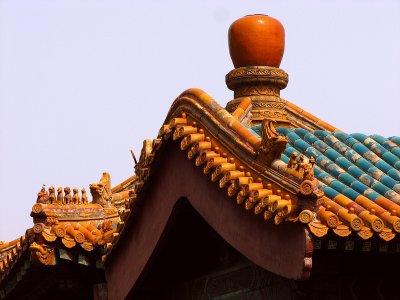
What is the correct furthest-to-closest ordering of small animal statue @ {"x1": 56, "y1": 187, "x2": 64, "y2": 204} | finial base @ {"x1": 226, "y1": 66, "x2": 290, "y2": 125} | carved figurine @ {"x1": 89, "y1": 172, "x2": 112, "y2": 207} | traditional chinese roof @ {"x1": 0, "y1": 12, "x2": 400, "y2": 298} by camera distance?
1. carved figurine @ {"x1": 89, "y1": 172, "x2": 112, "y2": 207}
2. finial base @ {"x1": 226, "y1": 66, "x2": 290, "y2": 125}
3. small animal statue @ {"x1": 56, "y1": 187, "x2": 64, "y2": 204}
4. traditional chinese roof @ {"x1": 0, "y1": 12, "x2": 400, "y2": 298}

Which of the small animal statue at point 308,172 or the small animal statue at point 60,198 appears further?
the small animal statue at point 60,198

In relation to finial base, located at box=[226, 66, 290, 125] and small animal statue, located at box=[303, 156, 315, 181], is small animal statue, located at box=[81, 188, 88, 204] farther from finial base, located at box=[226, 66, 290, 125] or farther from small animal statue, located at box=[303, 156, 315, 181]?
small animal statue, located at box=[303, 156, 315, 181]

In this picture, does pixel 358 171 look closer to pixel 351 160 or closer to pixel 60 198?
pixel 351 160

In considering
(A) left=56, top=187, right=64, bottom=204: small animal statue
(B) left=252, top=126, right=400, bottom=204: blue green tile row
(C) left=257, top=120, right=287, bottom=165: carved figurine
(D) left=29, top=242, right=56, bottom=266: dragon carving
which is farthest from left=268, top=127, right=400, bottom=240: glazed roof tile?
(D) left=29, top=242, right=56, bottom=266: dragon carving

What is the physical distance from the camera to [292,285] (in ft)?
37.5

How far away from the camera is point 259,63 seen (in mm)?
15102

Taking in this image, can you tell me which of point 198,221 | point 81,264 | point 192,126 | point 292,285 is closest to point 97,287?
point 81,264

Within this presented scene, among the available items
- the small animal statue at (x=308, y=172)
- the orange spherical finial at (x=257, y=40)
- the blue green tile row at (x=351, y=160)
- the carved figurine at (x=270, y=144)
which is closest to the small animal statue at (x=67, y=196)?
the blue green tile row at (x=351, y=160)

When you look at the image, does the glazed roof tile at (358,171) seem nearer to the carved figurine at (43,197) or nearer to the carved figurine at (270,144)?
the carved figurine at (270,144)

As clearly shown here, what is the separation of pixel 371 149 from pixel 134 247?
2791 mm

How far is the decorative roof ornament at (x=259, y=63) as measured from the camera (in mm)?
14922

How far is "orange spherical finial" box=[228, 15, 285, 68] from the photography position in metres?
14.9

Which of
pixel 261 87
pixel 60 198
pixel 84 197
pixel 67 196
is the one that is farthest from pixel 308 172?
pixel 84 197

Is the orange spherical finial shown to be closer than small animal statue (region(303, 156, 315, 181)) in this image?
No
